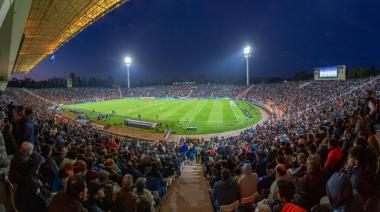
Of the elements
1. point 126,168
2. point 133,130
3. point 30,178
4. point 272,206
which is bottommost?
point 133,130

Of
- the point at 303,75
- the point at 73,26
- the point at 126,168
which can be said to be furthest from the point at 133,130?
the point at 303,75

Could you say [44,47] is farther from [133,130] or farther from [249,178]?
[249,178]

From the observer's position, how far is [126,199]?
16.2ft

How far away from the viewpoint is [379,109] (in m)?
11.9

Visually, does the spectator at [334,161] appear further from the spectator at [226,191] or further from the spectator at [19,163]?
the spectator at [19,163]

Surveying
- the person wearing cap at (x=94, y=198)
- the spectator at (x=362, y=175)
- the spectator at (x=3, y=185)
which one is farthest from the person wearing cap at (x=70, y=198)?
the spectator at (x=362, y=175)

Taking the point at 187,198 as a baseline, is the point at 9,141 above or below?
above

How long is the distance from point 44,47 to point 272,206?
31588mm

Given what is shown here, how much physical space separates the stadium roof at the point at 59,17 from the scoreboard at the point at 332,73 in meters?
53.3

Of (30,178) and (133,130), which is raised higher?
(30,178)

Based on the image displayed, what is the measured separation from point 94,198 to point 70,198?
31.8 inches

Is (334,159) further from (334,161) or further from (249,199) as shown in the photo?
(249,199)

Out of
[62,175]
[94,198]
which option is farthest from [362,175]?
[62,175]

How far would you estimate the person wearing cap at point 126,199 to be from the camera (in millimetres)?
4902
